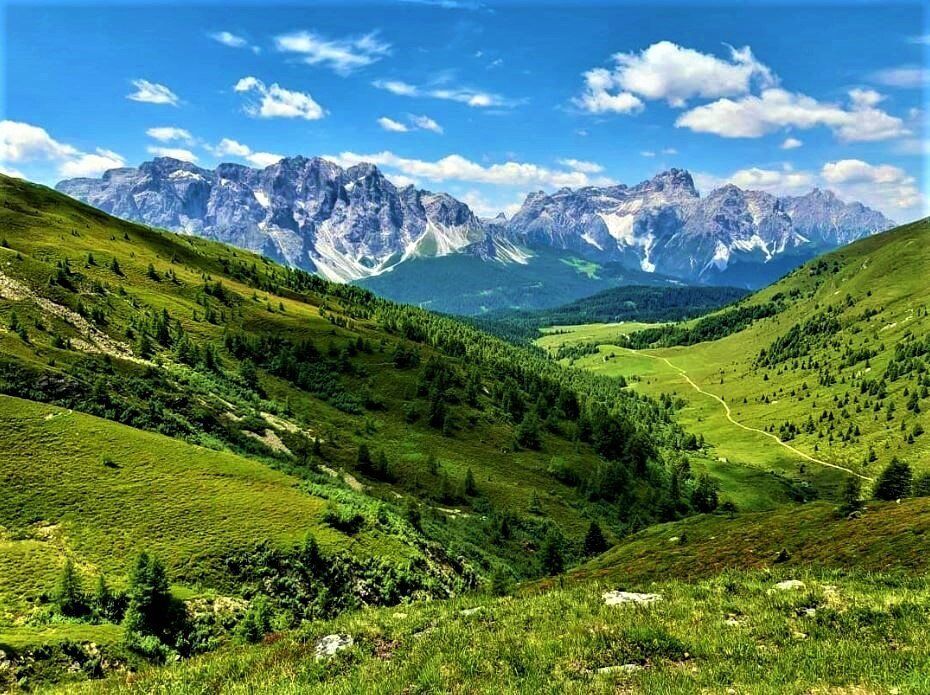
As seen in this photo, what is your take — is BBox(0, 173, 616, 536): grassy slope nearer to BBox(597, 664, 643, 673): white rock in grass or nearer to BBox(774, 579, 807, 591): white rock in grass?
BBox(597, 664, 643, 673): white rock in grass

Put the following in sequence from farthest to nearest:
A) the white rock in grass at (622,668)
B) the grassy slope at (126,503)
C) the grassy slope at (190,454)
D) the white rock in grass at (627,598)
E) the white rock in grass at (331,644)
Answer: the grassy slope at (190,454), the grassy slope at (126,503), the white rock in grass at (627,598), the white rock in grass at (331,644), the white rock in grass at (622,668)

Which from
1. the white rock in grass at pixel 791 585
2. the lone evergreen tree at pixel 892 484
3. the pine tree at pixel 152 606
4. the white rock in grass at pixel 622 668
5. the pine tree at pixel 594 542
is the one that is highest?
the white rock in grass at pixel 791 585

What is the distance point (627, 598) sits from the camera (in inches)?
896

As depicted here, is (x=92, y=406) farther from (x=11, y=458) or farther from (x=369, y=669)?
(x=369, y=669)

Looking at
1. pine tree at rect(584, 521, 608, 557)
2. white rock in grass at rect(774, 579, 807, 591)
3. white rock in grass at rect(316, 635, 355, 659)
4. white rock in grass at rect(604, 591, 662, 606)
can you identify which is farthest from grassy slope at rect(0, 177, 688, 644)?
white rock in grass at rect(774, 579, 807, 591)

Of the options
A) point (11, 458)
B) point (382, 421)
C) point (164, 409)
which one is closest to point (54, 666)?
point (11, 458)

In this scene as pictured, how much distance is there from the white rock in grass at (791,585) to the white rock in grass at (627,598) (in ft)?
15.3

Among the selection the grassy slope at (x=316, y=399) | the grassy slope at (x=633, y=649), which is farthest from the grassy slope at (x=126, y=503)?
the grassy slope at (x=633, y=649)

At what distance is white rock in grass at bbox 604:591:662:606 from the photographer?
2193 cm

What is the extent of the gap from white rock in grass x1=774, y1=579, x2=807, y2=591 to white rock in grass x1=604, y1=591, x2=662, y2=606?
15.3ft

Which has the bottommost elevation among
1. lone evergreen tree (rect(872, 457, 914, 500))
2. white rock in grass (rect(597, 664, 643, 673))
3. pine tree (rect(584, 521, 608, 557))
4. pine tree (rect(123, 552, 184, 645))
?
pine tree (rect(584, 521, 608, 557))

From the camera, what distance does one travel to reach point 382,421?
5487 inches

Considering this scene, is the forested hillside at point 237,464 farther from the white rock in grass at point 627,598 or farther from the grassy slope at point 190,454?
the white rock in grass at point 627,598

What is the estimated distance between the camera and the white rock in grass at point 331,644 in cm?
1995
